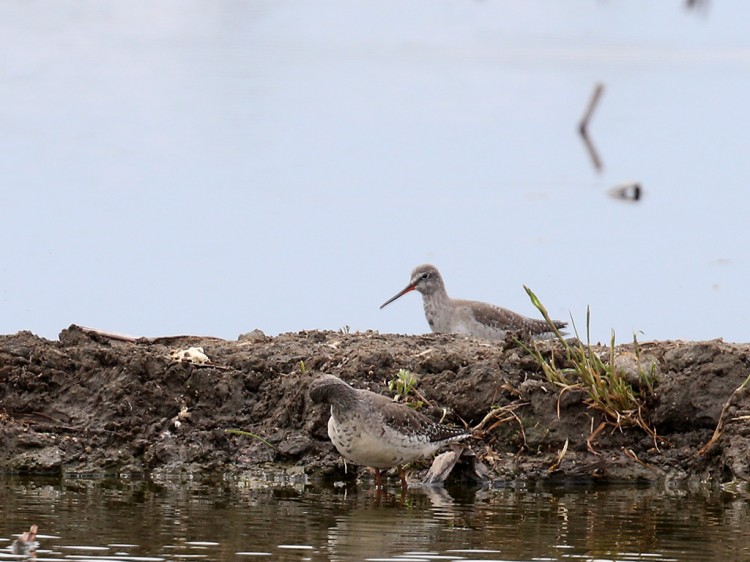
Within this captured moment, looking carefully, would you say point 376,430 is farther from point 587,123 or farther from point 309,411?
point 587,123

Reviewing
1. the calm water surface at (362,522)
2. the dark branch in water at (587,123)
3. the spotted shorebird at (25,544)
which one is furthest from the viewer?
the calm water surface at (362,522)

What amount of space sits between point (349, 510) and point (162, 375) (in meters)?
3.33

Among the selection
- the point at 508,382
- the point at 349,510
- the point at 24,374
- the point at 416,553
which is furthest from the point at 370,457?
the point at 24,374

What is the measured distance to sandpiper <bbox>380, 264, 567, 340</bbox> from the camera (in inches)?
699

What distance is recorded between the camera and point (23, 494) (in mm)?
11008

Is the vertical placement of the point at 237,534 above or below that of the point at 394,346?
below

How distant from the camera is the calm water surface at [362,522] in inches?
341

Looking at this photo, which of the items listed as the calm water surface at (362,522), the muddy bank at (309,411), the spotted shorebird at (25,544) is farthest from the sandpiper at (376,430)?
the spotted shorebird at (25,544)

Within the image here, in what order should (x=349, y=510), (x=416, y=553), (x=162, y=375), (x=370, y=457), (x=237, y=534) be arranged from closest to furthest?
(x=416, y=553), (x=237, y=534), (x=349, y=510), (x=370, y=457), (x=162, y=375)

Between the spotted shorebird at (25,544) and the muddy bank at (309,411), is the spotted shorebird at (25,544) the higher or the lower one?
the lower one

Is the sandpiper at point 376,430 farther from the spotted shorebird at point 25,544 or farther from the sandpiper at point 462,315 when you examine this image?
the sandpiper at point 462,315

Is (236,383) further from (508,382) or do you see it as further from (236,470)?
(508,382)

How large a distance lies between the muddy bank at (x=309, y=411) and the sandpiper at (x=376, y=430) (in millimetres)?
643

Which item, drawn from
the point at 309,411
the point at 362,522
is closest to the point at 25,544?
the point at 362,522
